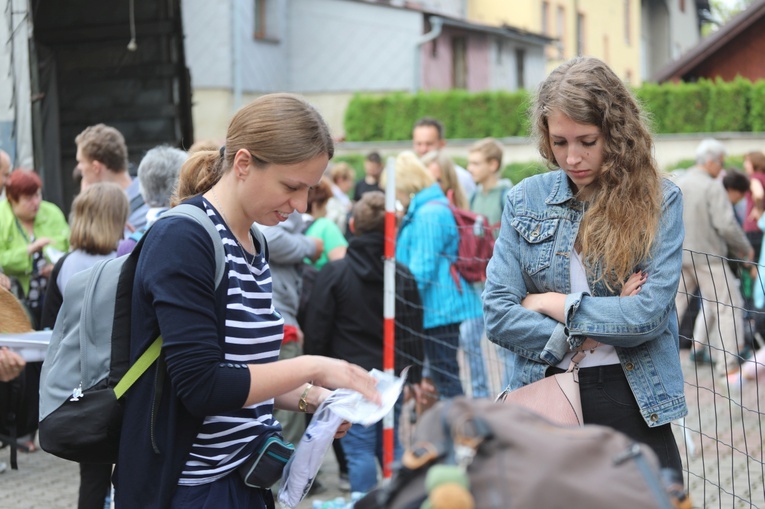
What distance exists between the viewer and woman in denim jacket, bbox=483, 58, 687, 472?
9.79 feet

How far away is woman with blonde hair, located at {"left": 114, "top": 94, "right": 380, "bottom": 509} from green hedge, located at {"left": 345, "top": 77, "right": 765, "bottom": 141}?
23.2 meters

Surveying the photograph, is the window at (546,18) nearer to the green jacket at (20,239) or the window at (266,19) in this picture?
the window at (266,19)

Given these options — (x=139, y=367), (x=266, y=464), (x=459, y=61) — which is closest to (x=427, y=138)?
(x=266, y=464)

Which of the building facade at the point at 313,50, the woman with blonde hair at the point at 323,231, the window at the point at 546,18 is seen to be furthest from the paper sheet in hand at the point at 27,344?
the window at the point at 546,18

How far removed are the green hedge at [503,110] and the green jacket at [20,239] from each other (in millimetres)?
18954

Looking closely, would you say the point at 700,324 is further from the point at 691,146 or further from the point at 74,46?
the point at 691,146

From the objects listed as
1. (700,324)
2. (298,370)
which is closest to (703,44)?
(700,324)

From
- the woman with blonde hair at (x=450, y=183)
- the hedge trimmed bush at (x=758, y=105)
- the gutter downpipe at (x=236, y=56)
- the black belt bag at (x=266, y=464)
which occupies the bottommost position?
the black belt bag at (x=266, y=464)

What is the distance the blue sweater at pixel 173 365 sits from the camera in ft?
7.91

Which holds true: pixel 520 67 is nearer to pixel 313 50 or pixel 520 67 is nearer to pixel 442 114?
pixel 313 50

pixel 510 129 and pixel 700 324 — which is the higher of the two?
pixel 510 129

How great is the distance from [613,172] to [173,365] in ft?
4.69

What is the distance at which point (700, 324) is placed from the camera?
10.8 metres

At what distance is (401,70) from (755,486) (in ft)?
87.4
